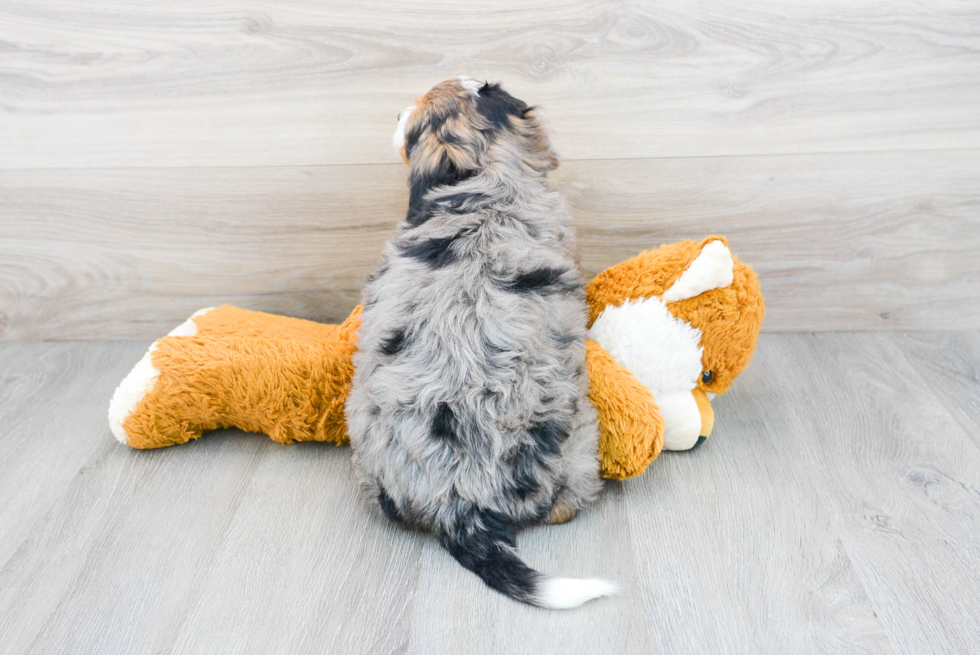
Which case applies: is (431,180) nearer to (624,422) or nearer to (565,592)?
(624,422)

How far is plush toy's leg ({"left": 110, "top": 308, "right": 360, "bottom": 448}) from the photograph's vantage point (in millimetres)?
1289

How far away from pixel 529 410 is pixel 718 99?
854 millimetres

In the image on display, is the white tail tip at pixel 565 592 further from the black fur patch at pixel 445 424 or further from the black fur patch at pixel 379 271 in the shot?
the black fur patch at pixel 379 271

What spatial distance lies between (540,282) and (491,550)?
410 mm

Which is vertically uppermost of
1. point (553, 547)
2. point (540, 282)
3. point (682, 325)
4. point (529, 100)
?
point (529, 100)

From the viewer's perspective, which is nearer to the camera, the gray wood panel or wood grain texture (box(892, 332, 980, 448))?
wood grain texture (box(892, 332, 980, 448))

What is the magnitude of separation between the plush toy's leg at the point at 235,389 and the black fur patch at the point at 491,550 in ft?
1.32

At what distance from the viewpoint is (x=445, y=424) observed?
1.03 m

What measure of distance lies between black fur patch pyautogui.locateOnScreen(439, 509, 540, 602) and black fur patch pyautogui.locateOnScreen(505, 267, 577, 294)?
13.4 inches

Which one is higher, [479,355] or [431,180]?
[431,180]

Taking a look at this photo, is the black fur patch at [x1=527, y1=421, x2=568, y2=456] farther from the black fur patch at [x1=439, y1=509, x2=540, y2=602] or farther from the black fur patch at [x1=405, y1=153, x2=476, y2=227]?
the black fur patch at [x1=405, y1=153, x2=476, y2=227]

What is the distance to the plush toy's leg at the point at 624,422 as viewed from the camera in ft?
3.82

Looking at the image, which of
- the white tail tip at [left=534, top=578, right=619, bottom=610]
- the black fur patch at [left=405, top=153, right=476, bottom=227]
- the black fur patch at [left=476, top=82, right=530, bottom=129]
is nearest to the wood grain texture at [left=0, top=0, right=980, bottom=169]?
the black fur patch at [left=476, top=82, right=530, bottom=129]

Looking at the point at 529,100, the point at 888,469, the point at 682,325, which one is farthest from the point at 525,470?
the point at 529,100
